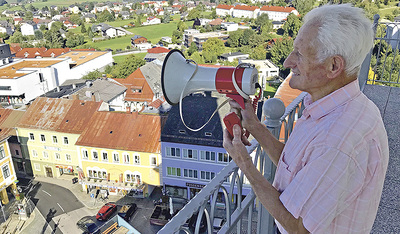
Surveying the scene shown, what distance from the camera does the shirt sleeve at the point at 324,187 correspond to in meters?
1.56

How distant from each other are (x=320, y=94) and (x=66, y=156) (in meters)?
22.8

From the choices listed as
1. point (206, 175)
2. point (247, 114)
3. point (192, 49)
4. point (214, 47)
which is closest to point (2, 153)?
point (206, 175)

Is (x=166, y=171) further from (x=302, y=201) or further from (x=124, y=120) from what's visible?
(x=302, y=201)

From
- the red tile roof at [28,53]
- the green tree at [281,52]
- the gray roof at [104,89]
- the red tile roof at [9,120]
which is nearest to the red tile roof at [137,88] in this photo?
the gray roof at [104,89]

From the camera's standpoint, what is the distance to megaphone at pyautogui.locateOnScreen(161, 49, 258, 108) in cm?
240

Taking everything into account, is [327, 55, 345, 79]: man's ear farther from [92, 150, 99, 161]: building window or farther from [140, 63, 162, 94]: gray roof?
[140, 63, 162, 94]: gray roof

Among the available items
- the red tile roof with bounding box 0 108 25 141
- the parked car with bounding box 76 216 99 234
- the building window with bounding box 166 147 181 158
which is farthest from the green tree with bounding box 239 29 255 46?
the parked car with bounding box 76 216 99 234

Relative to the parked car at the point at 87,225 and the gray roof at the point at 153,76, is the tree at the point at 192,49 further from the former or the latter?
the parked car at the point at 87,225

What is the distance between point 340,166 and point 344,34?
66 cm

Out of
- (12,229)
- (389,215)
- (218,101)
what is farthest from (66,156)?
(389,215)

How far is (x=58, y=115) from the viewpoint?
22656 mm

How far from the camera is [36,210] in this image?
765 inches

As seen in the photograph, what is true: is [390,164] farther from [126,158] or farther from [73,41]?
[73,41]

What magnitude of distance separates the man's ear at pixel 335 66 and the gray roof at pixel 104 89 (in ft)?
94.5
